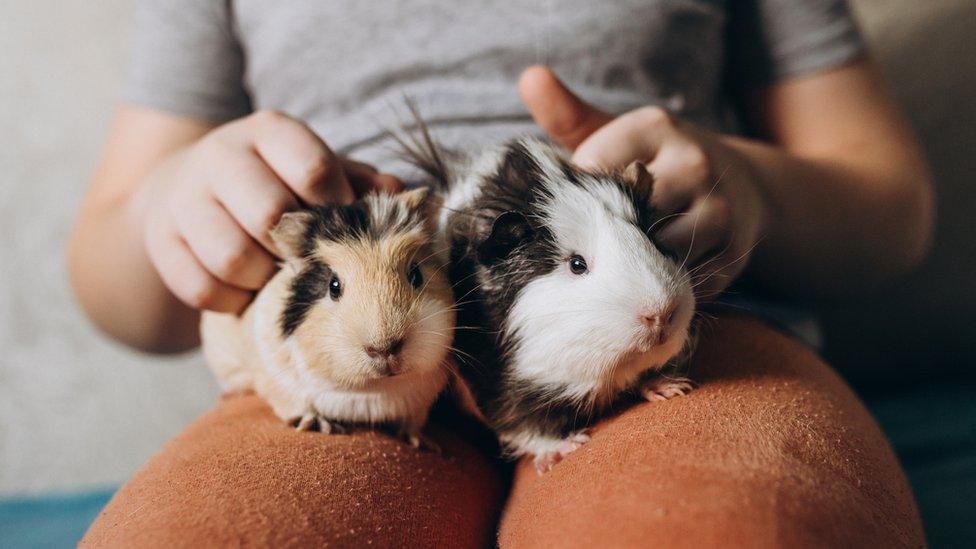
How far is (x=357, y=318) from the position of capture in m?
0.72

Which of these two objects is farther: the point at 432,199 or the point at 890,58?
the point at 890,58

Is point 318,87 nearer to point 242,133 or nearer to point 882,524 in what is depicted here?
point 242,133

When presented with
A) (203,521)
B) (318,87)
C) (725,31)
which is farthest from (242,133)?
(725,31)

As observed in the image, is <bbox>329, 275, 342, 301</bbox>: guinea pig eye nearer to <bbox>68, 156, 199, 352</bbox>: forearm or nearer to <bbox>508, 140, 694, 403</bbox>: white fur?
<bbox>508, 140, 694, 403</bbox>: white fur

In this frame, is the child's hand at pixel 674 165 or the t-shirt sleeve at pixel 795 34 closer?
the child's hand at pixel 674 165

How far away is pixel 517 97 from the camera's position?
3.71 feet

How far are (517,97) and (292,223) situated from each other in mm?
Answer: 501

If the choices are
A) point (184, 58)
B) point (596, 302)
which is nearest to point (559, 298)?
point (596, 302)

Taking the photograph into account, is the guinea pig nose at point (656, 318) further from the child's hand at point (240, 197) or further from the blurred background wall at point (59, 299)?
the blurred background wall at point (59, 299)

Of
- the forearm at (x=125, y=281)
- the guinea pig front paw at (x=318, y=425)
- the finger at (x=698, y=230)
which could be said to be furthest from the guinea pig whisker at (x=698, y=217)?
the forearm at (x=125, y=281)

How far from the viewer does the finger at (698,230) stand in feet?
2.64

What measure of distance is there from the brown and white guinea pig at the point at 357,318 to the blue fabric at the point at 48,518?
2.37ft

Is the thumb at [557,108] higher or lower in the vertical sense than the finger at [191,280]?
higher

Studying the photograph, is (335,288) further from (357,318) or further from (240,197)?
(240,197)
